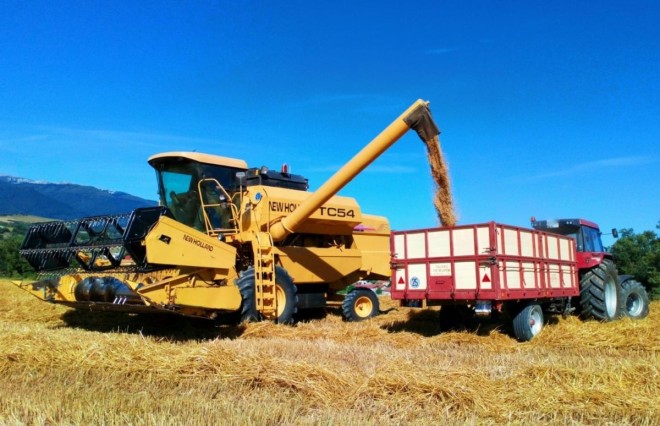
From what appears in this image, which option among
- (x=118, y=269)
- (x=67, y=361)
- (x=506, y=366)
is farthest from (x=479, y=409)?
(x=118, y=269)

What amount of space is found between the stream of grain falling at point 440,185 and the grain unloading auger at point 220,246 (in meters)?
0.20

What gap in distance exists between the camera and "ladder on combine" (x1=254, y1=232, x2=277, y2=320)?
8141 millimetres

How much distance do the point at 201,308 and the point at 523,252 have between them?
4.36 meters

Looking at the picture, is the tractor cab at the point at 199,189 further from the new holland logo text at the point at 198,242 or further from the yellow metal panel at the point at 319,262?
the new holland logo text at the point at 198,242

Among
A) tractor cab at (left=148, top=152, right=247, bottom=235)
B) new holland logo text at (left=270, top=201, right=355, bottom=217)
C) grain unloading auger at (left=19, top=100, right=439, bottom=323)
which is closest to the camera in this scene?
grain unloading auger at (left=19, top=100, right=439, bottom=323)

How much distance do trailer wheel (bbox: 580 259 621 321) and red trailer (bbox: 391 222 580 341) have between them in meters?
1.01

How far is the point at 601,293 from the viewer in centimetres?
941

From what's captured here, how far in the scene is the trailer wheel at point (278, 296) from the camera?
26.1 ft

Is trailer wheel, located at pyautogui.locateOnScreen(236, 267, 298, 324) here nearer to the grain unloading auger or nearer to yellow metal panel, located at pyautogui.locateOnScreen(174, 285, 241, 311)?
the grain unloading auger

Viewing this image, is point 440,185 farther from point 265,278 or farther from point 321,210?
point 265,278

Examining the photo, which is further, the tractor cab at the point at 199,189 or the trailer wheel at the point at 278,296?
the tractor cab at the point at 199,189

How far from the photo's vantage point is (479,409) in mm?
3607

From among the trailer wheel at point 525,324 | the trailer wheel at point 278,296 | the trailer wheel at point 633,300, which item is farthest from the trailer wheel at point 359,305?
the trailer wheel at point 633,300

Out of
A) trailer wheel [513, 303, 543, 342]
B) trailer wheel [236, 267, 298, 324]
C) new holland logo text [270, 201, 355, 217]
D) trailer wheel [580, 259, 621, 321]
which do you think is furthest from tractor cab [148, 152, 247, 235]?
trailer wheel [580, 259, 621, 321]
